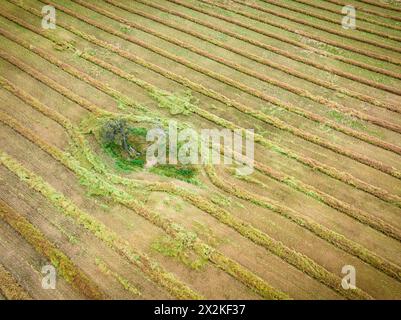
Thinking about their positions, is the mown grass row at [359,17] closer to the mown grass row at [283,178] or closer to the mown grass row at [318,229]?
the mown grass row at [283,178]

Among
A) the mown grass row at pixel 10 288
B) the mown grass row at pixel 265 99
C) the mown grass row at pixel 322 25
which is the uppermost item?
the mown grass row at pixel 322 25

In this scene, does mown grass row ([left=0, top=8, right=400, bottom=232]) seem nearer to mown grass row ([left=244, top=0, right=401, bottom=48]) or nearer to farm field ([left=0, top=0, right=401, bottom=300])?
farm field ([left=0, top=0, right=401, bottom=300])

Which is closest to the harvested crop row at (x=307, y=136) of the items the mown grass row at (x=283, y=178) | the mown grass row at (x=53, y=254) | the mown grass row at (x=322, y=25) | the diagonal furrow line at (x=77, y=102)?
the mown grass row at (x=283, y=178)

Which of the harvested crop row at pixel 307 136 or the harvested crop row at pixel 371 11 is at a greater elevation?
the harvested crop row at pixel 371 11

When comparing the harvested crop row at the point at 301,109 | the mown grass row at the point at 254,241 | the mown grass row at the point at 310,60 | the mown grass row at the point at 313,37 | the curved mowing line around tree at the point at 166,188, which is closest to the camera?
the mown grass row at the point at 254,241

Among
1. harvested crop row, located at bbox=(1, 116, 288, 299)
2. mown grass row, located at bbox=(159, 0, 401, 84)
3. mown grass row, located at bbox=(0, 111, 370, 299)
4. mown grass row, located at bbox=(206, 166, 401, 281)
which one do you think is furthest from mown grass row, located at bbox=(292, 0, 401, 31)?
harvested crop row, located at bbox=(1, 116, 288, 299)

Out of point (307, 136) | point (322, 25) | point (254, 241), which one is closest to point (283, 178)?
point (307, 136)

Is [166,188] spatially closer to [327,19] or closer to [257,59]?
[257,59]
